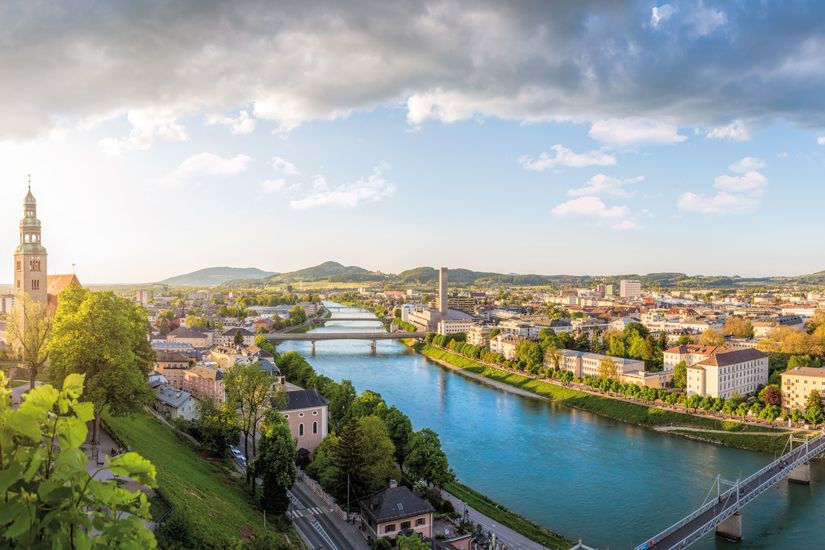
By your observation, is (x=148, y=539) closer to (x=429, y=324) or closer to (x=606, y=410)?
(x=606, y=410)

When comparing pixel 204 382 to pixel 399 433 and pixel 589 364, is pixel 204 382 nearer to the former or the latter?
pixel 399 433

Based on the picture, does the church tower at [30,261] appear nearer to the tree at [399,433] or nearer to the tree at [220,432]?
the tree at [220,432]

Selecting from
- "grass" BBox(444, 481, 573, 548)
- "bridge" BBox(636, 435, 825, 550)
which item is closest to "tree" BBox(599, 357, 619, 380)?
"bridge" BBox(636, 435, 825, 550)

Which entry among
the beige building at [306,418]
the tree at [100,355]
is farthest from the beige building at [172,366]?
the tree at [100,355]

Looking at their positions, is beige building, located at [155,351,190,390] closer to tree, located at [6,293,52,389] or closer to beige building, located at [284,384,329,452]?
beige building, located at [284,384,329,452]


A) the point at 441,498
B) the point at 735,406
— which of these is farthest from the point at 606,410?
the point at 441,498

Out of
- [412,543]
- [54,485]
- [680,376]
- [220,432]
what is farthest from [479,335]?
[54,485]
